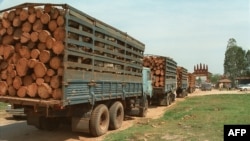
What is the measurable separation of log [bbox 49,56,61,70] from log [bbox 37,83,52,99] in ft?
1.53

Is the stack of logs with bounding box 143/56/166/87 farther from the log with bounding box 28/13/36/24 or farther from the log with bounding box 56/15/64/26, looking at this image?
the log with bounding box 56/15/64/26

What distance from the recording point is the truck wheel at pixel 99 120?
959 centimetres

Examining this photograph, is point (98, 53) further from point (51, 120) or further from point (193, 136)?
point (193, 136)

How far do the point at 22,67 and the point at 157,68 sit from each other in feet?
43.3

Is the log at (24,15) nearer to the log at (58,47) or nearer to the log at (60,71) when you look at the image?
the log at (58,47)

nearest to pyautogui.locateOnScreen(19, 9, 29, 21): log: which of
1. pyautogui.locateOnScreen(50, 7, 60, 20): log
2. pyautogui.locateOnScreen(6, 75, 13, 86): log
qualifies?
pyautogui.locateOnScreen(50, 7, 60, 20): log

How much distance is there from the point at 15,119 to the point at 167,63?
10.8m

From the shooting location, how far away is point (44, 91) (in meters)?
8.21

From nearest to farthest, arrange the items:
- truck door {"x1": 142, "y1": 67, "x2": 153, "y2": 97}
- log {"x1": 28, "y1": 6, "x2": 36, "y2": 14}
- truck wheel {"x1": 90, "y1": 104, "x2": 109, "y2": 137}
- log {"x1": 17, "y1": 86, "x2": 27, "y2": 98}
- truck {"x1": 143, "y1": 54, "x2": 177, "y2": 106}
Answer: log {"x1": 17, "y1": 86, "x2": 27, "y2": 98}, log {"x1": 28, "y1": 6, "x2": 36, "y2": 14}, truck wheel {"x1": 90, "y1": 104, "x2": 109, "y2": 137}, truck door {"x1": 142, "y1": 67, "x2": 153, "y2": 97}, truck {"x1": 143, "y1": 54, "x2": 177, "y2": 106}

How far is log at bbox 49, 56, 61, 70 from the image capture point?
321 inches

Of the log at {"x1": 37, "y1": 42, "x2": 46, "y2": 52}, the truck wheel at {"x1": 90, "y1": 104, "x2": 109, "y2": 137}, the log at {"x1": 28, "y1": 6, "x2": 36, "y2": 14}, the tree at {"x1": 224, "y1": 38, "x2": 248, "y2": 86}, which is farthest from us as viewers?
the tree at {"x1": 224, "y1": 38, "x2": 248, "y2": 86}

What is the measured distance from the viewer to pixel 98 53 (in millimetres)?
9898

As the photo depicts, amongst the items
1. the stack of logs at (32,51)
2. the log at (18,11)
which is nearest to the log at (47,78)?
the stack of logs at (32,51)

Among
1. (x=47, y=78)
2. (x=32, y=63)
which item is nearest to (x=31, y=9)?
(x=32, y=63)
